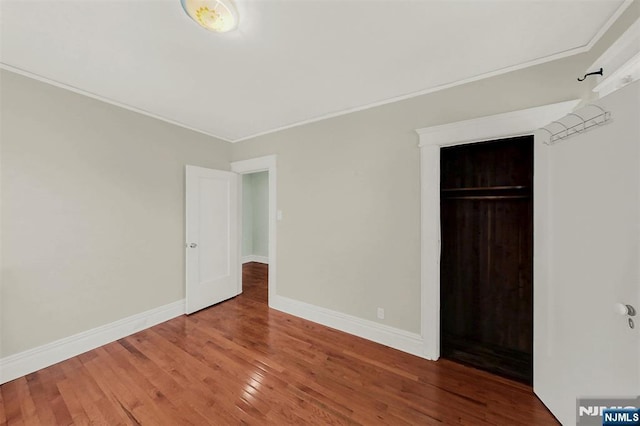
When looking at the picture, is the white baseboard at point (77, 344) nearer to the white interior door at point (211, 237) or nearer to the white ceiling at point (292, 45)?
the white interior door at point (211, 237)

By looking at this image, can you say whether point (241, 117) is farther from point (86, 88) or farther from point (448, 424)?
point (448, 424)

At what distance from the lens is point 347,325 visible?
2.56 meters

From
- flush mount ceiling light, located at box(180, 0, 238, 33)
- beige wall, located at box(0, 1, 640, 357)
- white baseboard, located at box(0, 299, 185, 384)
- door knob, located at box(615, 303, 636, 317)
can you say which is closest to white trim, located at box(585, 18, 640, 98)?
beige wall, located at box(0, 1, 640, 357)

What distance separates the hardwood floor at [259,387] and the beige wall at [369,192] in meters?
0.51

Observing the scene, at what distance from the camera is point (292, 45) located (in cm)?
155

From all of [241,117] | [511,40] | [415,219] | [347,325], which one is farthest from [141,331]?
[511,40]

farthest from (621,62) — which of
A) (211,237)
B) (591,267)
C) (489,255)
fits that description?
(211,237)

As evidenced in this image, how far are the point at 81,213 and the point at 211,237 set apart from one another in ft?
4.45

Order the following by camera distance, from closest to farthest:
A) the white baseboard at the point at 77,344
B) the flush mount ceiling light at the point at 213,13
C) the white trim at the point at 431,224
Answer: the flush mount ceiling light at the point at 213,13 < the white baseboard at the point at 77,344 < the white trim at the point at 431,224

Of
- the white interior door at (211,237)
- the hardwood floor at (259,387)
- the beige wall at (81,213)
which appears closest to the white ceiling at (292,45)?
the beige wall at (81,213)

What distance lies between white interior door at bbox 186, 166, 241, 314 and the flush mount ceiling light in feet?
6.78

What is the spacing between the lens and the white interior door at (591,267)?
1066 mm

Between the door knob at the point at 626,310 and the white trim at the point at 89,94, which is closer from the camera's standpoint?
the door knob at the point at 626,310

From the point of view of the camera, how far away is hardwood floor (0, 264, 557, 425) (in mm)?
1511
